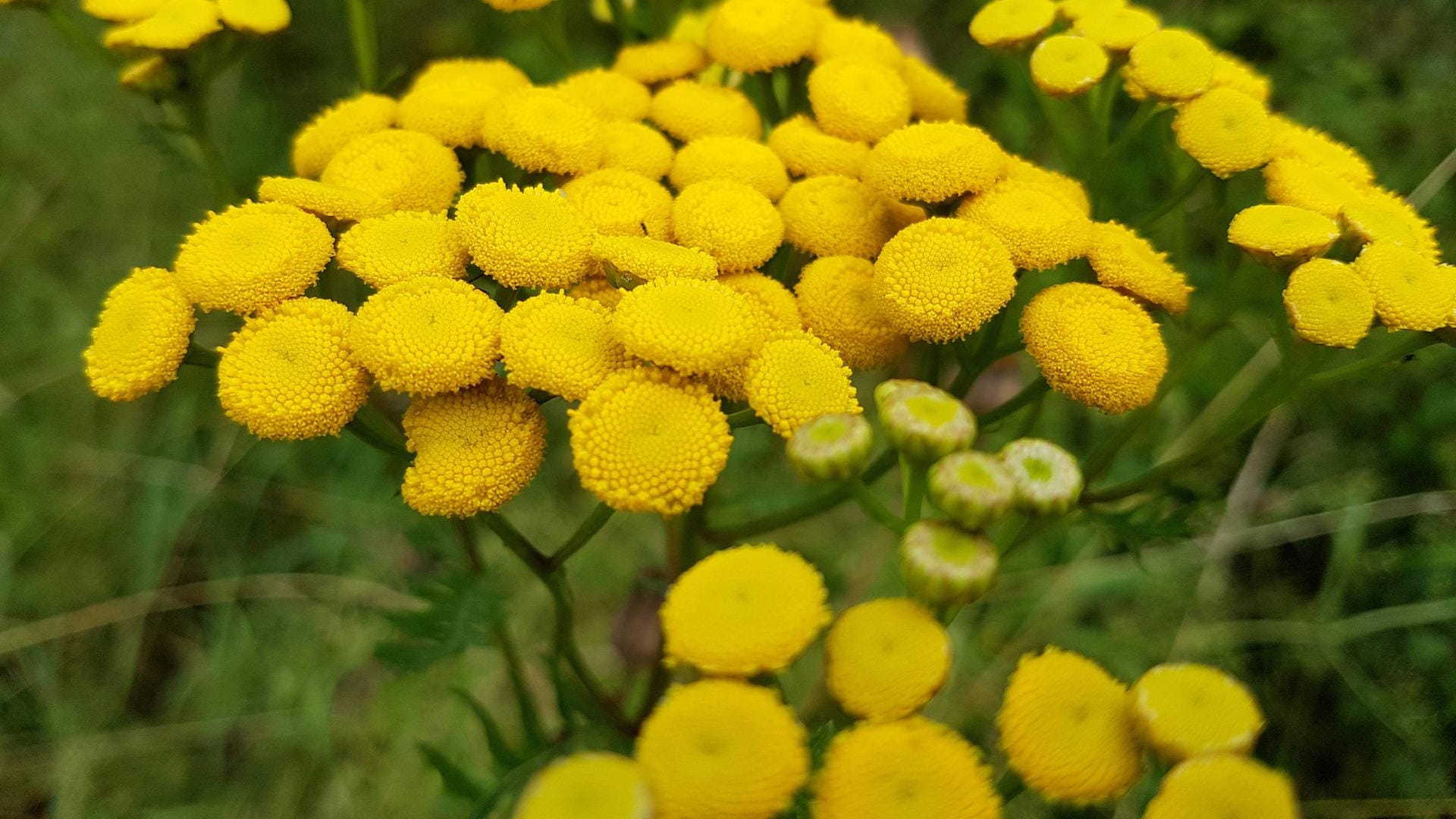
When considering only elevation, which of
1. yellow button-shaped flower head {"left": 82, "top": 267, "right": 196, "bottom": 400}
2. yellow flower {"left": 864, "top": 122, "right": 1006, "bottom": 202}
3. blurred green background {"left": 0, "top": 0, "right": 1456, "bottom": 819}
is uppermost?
yellow flower {"left": 864, "top": 122, "right": 1006, "bottom": 202}

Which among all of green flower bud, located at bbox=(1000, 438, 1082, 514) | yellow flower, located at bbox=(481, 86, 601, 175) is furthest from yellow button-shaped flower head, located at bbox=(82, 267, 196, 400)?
green flower bud, located at bbox=(1000, 438, 1082, 514)

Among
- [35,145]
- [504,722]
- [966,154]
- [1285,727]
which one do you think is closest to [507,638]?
[504,722]

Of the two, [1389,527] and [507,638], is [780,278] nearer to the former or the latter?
[507,638]

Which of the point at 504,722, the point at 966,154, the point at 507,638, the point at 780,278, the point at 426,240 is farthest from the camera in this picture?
the point at 504,722

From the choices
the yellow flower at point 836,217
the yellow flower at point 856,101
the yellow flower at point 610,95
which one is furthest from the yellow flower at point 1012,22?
the yellow flower at point 610,95

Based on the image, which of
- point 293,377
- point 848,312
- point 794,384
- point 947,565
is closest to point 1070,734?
point 947,565

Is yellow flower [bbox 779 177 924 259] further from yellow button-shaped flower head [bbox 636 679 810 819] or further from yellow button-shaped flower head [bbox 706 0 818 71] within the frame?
yellow button-shaped flower head [bbox 636 679 810 819]
